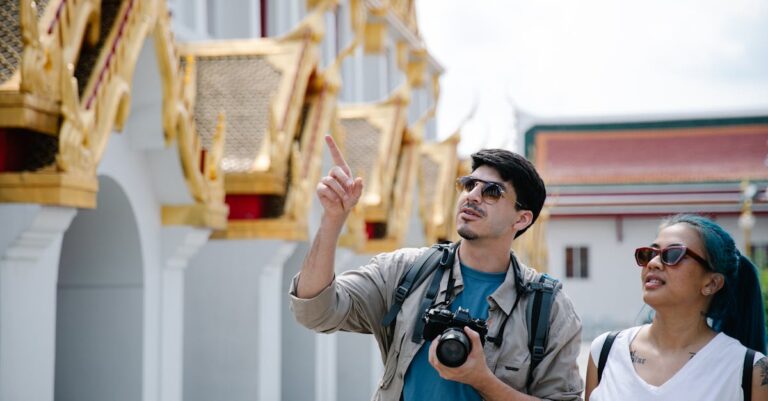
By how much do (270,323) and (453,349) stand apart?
20.1ft

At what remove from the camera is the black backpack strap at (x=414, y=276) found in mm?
3086

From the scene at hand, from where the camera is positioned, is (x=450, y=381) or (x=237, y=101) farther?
(x=237, y=101)

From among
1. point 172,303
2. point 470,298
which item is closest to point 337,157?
point 470,298

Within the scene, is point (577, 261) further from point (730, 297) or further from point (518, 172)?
point (518, 172)

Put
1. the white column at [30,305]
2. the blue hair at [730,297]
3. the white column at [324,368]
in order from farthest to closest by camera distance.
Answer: the white column at [324,368] → the white column at [30,305] → the blue hair at [730,297]

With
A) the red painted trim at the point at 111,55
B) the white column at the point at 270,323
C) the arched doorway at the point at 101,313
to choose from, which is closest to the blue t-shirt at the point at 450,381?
the red painted trim at the point at 111,55

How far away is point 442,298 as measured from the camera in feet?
10.1

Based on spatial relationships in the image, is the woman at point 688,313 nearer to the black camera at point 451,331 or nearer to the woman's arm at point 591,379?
the woman's arm at point 591,379

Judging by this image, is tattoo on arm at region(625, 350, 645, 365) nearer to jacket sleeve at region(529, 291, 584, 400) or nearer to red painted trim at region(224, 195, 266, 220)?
jacket sleeve at region(529, 291, 584, 400)

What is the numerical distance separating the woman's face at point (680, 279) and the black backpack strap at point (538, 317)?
0.99 ft

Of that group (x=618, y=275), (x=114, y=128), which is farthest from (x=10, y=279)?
(x=618, y=275)

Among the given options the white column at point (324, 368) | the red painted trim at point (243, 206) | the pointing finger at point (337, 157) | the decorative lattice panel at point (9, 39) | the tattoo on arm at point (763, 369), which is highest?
the decorative lattice panel at point (9, 39)

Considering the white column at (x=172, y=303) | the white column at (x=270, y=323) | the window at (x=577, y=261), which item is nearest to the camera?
the white column at (x=172, y=303)

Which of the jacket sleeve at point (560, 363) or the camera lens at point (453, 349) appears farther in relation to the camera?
the jacket sleeve at point (560, 363)
